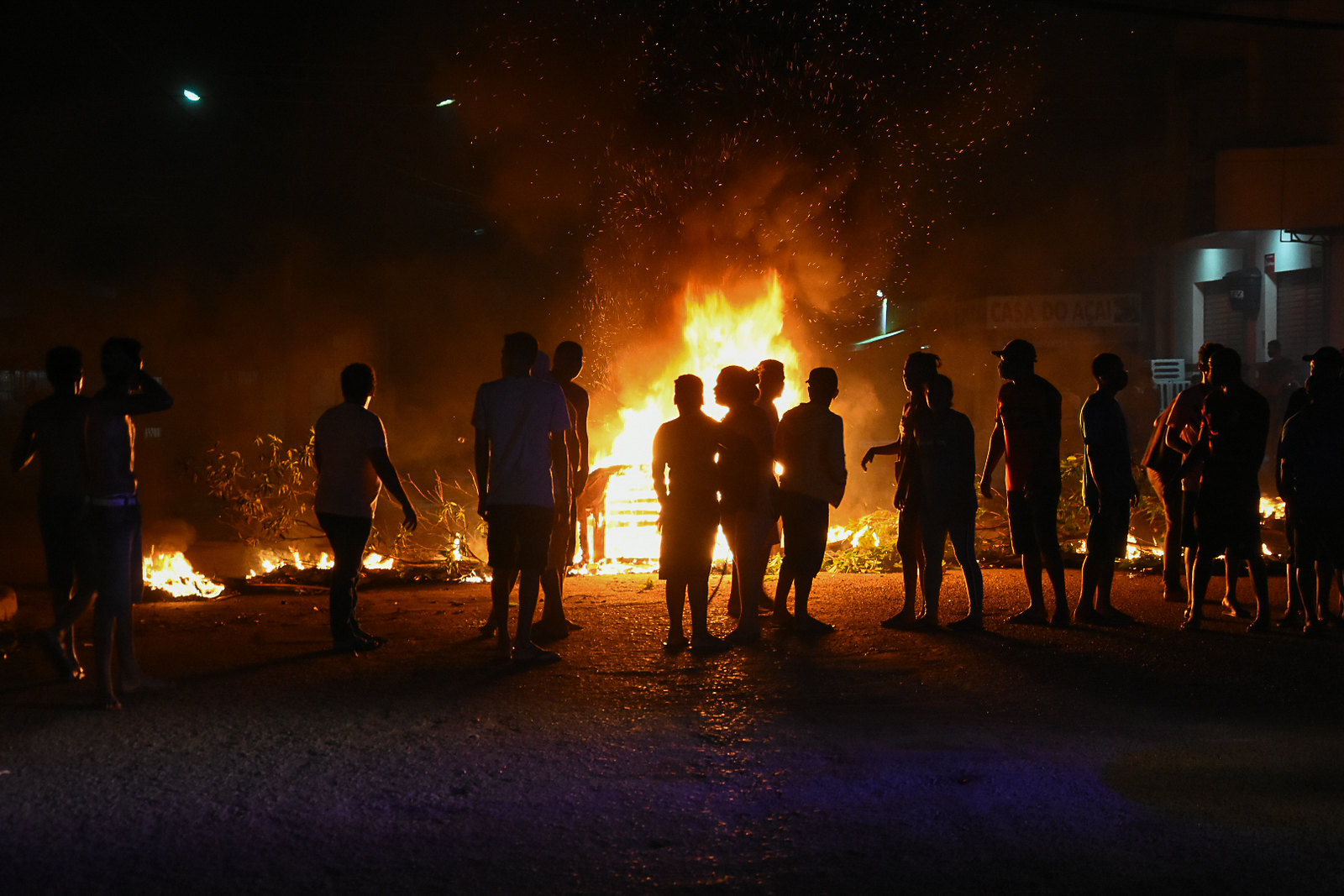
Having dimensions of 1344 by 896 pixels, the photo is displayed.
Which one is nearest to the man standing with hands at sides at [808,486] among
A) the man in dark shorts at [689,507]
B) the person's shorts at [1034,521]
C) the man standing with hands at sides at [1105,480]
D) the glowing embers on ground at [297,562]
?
the man in dark shorts at [689,507]

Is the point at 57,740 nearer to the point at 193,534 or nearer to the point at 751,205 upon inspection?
the point at 193,534

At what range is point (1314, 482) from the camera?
6.93 metres

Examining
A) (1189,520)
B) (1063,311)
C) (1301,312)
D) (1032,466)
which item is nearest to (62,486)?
(1032,466)

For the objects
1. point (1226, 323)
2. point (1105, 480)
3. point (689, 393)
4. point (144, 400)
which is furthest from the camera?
point (1226, 323)

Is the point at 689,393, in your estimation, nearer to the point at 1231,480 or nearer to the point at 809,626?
the point at 809,626

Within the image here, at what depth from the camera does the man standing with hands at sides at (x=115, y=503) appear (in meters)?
5.14

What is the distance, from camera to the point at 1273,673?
590cm

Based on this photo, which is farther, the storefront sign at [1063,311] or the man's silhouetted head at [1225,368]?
the storefront sign at [1063,311]

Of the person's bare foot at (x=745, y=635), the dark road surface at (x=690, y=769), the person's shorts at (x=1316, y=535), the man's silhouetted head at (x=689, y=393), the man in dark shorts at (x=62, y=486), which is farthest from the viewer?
the person's shorts at (x=1316, y=535)

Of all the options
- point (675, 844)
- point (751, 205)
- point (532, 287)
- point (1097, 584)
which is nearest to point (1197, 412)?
point (1097, 584)

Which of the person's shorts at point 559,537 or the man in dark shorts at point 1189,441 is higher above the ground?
the man in dark shorts at point 1189,441

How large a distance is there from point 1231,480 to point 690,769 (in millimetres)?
4522

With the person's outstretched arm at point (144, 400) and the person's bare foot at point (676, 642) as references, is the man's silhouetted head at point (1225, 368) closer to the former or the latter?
the person's bare foot at point (676, 642)

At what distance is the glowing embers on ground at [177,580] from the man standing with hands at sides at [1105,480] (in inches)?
250
